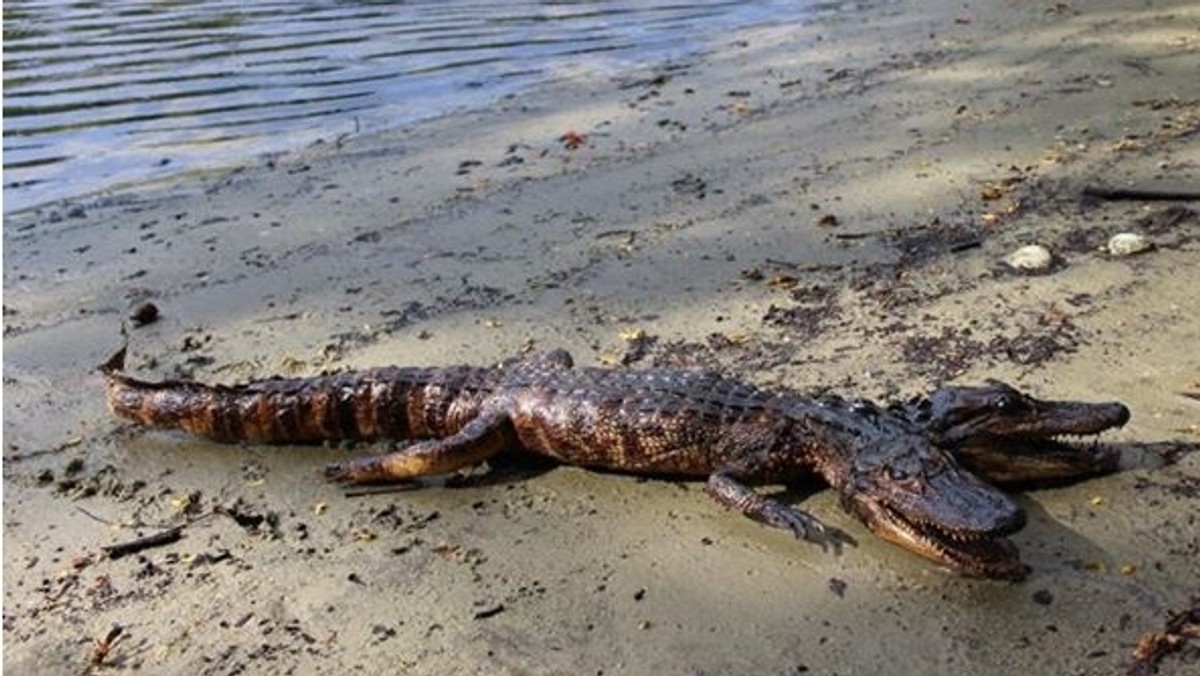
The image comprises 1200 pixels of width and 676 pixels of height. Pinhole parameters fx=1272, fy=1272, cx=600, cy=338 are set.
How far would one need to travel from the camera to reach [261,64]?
1063 centimetres

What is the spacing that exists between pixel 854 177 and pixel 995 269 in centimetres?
140

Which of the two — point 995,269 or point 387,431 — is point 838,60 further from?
point 387,431

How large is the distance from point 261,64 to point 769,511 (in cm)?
833

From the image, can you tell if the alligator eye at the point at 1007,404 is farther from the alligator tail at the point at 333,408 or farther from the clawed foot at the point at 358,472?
the clawed foot at the point at 358,472

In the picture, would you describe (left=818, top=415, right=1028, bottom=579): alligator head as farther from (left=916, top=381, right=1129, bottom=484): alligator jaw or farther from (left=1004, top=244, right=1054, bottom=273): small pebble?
(left=1004, top=244, right=1054, bottom=273): small pebble

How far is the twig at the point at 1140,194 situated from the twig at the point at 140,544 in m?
4.07

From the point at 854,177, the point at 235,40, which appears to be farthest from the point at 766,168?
the point at 235,40

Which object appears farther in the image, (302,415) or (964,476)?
(302,415)

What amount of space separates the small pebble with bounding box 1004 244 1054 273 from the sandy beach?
0.14 ft

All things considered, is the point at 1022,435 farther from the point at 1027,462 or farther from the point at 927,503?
the point at 927,503

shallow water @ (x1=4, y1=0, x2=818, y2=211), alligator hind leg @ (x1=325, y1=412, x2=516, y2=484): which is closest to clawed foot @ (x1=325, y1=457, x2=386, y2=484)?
alligator hind leg @ (x1=325, y1=412, x2=516, y2=484)

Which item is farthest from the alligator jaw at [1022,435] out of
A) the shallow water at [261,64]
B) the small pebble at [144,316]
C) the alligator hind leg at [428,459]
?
the shallow water at [261,64]

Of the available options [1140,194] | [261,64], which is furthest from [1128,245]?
[261,64]

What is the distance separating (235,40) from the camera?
11.6 meters
